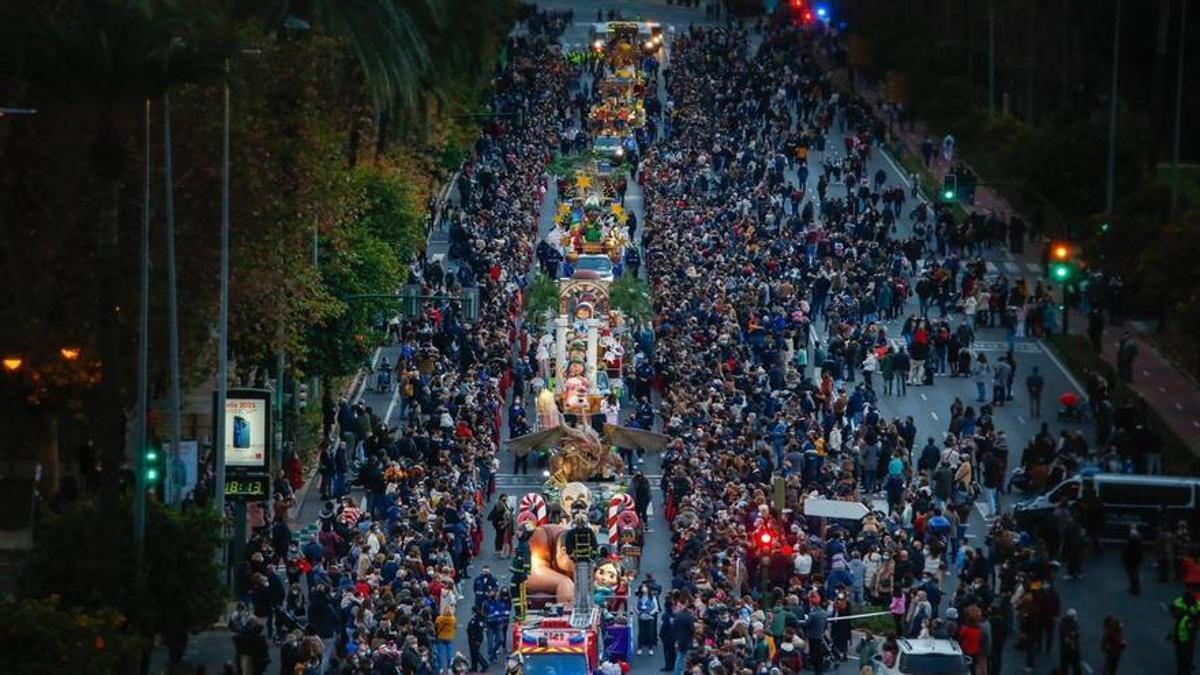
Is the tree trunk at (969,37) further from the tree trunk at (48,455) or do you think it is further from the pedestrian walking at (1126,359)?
the tree trunk at (48,455)

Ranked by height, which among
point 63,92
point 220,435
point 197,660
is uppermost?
point 63,92

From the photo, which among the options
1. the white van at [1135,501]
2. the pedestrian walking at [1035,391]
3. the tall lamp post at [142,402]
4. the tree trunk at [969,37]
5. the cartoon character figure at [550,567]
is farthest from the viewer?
the tree trunk at [969,37]

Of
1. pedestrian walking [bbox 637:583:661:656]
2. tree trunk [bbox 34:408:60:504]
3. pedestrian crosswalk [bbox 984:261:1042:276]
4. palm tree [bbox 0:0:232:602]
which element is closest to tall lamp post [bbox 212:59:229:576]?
palm tree [bbox 0:0:232:602]

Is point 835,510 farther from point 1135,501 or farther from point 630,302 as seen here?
point 630,302

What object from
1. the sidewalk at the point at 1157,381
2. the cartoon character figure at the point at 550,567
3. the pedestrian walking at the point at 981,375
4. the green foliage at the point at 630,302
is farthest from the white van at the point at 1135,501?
the green foliage at the point at 630,302

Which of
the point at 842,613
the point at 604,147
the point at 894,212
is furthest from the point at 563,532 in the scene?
the point at 604,147

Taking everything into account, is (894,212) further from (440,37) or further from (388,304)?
(388,304)

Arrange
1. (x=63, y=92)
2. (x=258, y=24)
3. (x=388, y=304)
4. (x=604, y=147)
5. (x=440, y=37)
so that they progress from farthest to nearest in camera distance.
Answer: (x=604, y=147), (x=440, y=37), (x=388, y=304), (x=258, y=24), (x=63, y=92)

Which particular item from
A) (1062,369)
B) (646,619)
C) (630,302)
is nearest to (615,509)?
(646,619)
